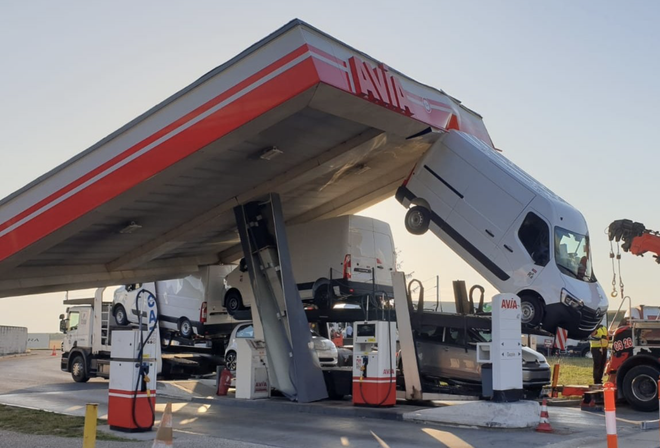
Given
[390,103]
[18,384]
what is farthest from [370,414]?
[18,384]

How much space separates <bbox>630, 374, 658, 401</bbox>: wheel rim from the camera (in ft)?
45.3

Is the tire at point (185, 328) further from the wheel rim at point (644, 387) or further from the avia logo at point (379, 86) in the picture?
the wheel rim at point (644, 387)

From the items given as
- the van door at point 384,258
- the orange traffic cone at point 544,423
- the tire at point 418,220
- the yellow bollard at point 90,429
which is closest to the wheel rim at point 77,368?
the van door at point 384,258

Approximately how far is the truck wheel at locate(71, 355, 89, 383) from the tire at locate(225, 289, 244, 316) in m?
5.46

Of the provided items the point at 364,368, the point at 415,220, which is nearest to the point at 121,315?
the point at 415,220

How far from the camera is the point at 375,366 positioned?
13445 millimetres

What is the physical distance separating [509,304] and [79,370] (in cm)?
1585

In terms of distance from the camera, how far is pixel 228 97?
11.3 metres

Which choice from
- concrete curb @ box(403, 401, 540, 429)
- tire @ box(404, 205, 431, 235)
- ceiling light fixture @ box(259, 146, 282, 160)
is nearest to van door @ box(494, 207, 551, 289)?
tire @ box(404, 205, 431, 235)

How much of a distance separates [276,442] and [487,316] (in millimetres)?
4928

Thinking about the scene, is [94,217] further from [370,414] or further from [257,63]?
[370,414]

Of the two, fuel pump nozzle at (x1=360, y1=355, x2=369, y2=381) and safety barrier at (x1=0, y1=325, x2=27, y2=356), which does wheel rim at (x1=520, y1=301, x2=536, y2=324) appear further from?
safety barrier at (x1=0, y1=325, x2=27, y2=356)

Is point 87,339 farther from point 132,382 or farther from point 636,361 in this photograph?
point 636,361

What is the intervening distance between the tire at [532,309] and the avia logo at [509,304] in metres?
2.53
